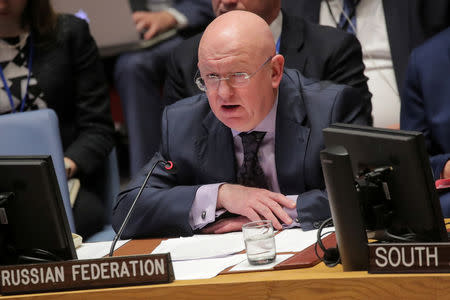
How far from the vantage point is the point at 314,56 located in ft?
10.3

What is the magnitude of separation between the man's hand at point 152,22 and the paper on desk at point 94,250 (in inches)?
71.7

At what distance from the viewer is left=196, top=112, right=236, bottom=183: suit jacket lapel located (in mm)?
2482

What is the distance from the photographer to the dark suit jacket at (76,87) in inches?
→ 130

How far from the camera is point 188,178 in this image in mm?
2555

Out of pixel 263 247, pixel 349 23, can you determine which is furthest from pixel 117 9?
pixel 263 247

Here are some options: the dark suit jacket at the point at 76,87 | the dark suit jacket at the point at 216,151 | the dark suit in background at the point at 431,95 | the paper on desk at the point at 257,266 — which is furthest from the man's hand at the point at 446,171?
the dark suit jacket at the point at 76,87

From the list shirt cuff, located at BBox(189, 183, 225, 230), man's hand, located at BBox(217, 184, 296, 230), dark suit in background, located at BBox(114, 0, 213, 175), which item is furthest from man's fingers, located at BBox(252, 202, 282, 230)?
dark suit in background, located at BBox(114, 0, 213, 175)

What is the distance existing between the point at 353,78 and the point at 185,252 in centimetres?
137

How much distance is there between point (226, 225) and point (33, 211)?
63cm

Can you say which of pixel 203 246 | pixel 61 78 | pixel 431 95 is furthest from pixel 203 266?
pixel 61 78

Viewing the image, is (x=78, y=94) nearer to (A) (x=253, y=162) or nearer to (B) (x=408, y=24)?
(A) (x=253, y=162)

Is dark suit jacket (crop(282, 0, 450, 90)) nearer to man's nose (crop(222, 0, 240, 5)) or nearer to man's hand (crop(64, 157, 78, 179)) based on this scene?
man's nose (crop(222, 0, 240, 5))

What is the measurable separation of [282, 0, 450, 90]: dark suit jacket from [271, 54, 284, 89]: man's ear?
46.6 inches

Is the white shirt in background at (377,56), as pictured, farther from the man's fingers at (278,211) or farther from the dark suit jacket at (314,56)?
the man's fingers at (278,211)
